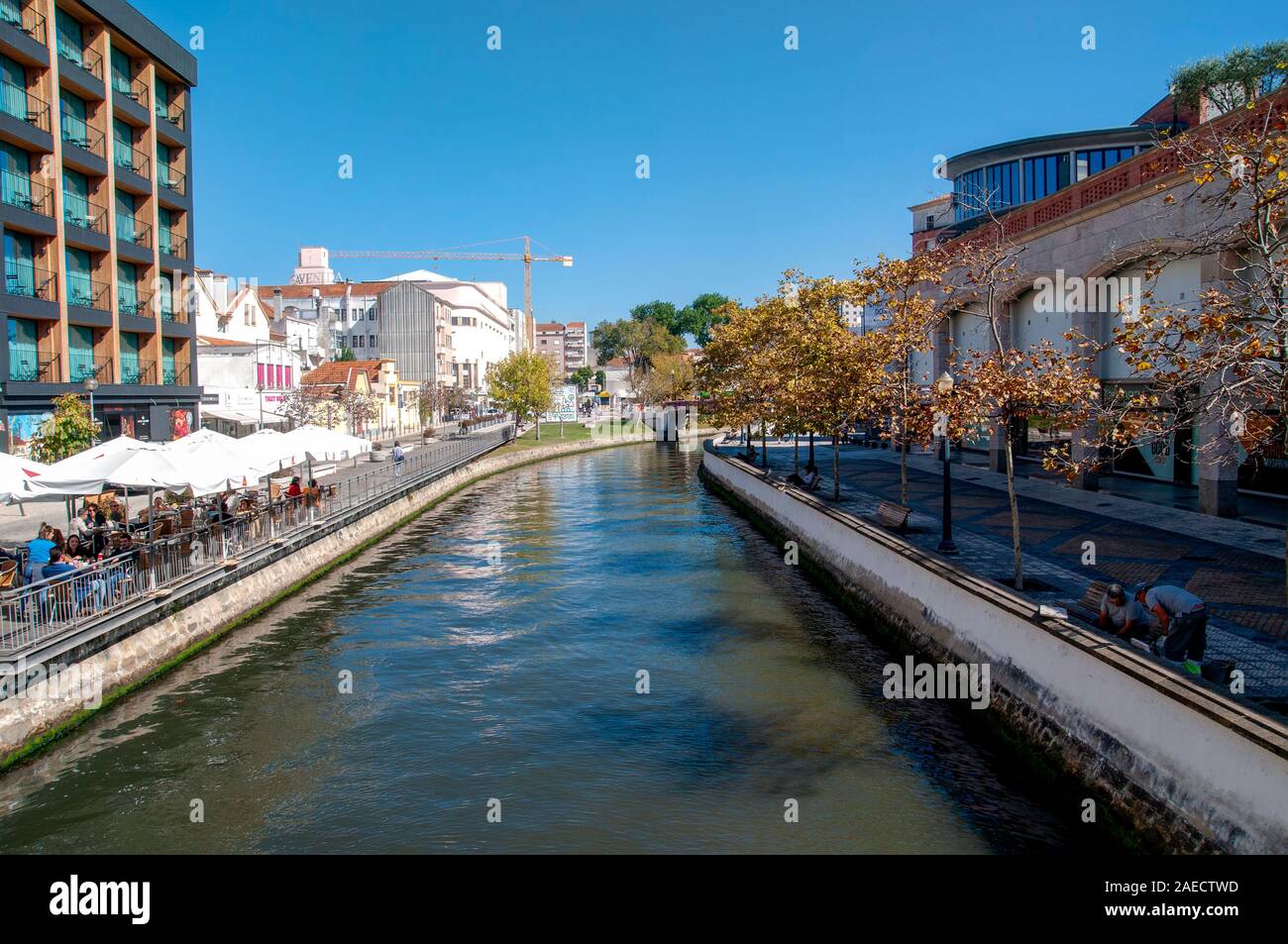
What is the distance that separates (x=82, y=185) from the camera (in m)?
35.3

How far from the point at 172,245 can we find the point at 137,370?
6.97m

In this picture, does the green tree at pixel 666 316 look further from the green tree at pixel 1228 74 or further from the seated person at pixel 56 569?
the seated person at pixel 56 569

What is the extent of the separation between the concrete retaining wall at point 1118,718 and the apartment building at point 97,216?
3006 centimetres

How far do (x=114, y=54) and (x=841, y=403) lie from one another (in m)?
34.3

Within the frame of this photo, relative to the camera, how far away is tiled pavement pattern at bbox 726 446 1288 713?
11.4 m

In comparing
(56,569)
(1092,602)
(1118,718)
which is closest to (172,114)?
(56,569)

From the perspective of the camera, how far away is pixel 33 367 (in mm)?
31984

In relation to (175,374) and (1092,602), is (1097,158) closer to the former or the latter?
(1092,602)

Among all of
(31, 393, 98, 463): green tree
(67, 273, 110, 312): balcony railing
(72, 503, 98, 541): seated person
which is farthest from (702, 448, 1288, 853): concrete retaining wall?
(67, 273, 110, 312): balcony railing

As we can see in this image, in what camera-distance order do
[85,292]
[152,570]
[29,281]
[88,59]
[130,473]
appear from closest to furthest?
[152,570] → [130,473] → [29,281] → [85,292] → [88,59]
